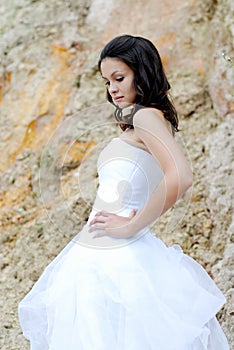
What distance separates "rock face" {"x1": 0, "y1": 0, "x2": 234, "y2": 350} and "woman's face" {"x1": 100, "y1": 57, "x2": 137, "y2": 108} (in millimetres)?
1455

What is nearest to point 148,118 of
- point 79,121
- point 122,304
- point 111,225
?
point 111,225

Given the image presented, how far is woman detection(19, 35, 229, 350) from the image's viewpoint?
2.21 m

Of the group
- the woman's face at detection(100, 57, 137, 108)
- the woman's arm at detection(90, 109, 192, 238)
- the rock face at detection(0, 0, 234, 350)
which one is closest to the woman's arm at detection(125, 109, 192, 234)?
the woman's arm at detection(90, 109, 192, 238)

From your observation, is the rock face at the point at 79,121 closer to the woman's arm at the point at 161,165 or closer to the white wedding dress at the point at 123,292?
the white wedding dress at the point at 123,292

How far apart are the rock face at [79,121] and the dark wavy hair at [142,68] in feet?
4.70

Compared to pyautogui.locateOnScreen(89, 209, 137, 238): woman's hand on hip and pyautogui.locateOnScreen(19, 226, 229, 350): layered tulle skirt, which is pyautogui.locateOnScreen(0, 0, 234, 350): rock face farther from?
pyautogui.locateOnScreen(89, 209, 137, 238): woman's hand on hip

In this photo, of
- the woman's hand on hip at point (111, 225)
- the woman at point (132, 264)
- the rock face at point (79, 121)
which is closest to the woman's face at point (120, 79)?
the woman at point (132, 264)

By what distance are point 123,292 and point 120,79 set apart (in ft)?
2.55

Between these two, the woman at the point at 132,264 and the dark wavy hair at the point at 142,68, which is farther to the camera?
the dark wavy hair at the point at 142,68

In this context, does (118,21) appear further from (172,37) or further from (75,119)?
(75,119)

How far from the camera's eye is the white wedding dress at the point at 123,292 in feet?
7.25

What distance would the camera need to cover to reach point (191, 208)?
13.9 ft

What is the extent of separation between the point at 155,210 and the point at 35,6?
3.96m

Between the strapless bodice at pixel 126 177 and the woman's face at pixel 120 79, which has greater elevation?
the woman's face at pixel 120 79
